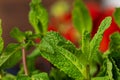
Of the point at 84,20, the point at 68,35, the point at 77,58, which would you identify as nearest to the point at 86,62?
the point at 77,58

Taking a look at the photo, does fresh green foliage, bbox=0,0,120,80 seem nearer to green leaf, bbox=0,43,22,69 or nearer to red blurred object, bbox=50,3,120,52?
green leaf, bbox=0,43,22,69

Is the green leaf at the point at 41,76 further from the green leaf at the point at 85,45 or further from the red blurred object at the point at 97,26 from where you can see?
the red blurred object at the point at 97,26

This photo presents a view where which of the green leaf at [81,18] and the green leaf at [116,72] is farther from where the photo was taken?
the green leaf at [81,18]

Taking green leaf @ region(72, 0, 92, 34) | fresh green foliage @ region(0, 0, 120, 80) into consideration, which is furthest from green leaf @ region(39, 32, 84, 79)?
green leaf @ region(72, 0, 92, 34)

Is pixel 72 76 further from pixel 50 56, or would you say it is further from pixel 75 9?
pixel 75 9

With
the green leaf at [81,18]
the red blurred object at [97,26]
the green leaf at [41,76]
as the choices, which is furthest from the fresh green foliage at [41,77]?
the red blurred object at [97,26]

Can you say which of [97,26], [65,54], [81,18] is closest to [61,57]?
[65,54]

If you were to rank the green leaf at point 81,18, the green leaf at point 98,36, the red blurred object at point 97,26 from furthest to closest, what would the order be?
the red blurred object at point 97,26 < the green leaf at point 81,18 < the green leaf at point 98,36
